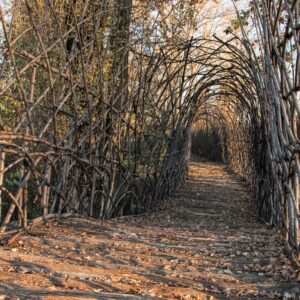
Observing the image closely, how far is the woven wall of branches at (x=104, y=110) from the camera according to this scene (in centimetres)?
298

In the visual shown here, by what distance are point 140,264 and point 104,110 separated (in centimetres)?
215

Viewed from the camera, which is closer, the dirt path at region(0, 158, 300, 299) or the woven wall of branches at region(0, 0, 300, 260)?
the dirt path at region(0, 158, 300, 299)

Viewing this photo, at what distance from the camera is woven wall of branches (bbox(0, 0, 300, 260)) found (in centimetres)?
298

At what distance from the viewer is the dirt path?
6.52ft

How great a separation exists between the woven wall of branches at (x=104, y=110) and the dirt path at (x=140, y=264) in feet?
0.89

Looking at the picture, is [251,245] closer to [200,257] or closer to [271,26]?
[200,257]

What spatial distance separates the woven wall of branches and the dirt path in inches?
10.6

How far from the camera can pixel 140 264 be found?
2.59 meters

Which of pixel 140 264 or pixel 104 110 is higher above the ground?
pixel 104 110

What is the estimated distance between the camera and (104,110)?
174 inches

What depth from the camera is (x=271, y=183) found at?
4840 millimetres

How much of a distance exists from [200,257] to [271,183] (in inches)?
86.1

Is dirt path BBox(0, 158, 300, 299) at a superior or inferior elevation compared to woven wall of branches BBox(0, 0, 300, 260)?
inferior

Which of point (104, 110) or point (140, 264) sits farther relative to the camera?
point (104, 110)
